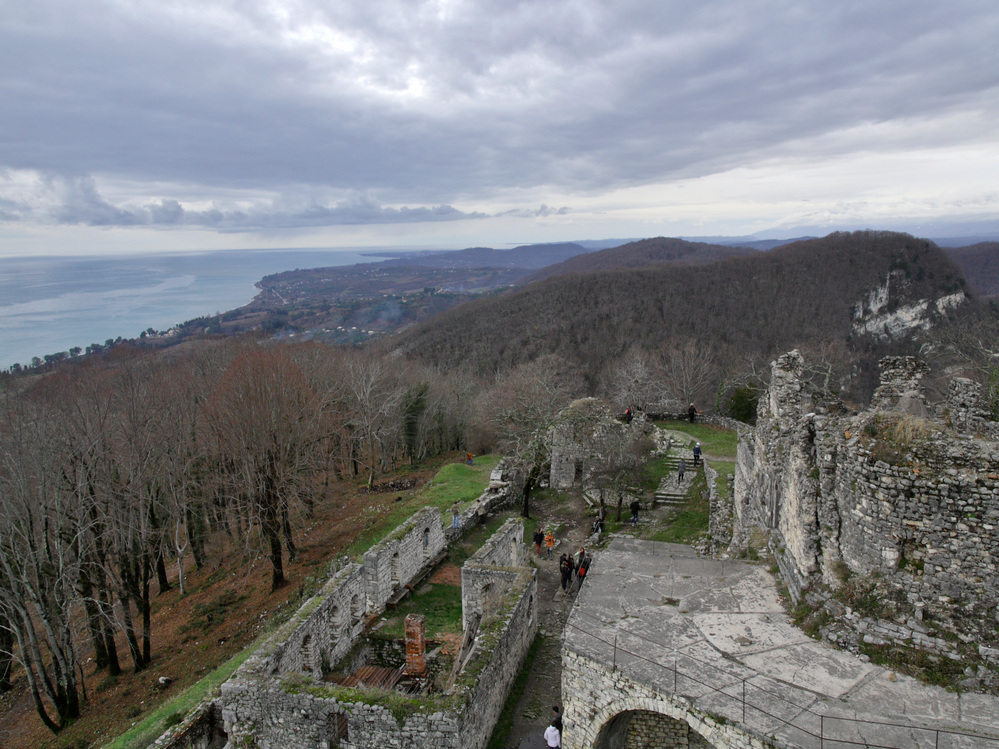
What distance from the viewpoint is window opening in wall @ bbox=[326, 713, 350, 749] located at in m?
9.98

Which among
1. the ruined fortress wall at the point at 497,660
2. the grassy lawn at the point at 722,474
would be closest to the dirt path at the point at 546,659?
the ruined fortress wall at the point at 497,660

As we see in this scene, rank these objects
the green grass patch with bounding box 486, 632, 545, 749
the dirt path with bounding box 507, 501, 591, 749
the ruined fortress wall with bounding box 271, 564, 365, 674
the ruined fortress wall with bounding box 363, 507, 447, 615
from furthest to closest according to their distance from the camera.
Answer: the ruined fortress wall with bounding box 363, 507, 447, 615
the ruined fortress wall with bounding box 271, 564, 365, 674
the dirt path with bounding box 507, 501, 591, 749
the green grass patch with bounding box 486, 632, 545, 749

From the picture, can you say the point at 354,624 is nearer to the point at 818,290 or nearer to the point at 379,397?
the point at 379,397

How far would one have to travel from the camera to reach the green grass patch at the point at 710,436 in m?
27.8

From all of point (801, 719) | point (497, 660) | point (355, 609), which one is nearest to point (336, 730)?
point (497, 660)

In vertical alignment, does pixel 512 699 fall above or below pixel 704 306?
below

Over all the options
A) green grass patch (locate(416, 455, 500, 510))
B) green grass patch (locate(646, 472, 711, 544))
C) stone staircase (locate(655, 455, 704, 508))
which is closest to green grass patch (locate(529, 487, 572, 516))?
green grass patch (locate(416, 455, 500, 510))

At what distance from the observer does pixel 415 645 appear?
41.4 feet

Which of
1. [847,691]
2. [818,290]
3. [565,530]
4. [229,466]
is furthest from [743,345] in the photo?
[847,691]

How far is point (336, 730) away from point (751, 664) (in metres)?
7.44

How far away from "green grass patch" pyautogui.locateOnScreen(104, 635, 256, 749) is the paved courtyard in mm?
10203

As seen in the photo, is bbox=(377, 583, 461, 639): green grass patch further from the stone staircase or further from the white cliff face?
the white cliff face

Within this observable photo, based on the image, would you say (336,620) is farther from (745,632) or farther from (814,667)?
(814,667)

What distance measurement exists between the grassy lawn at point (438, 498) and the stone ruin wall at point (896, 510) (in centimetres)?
1512
